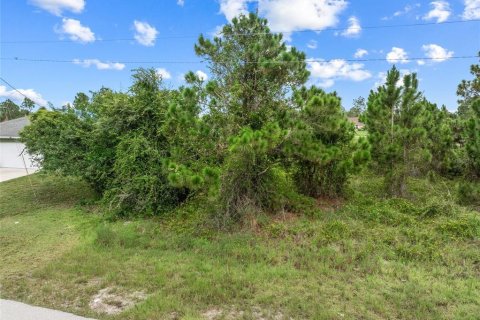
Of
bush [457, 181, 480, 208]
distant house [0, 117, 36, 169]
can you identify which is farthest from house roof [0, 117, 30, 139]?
bush [457, 181, 480, 208]

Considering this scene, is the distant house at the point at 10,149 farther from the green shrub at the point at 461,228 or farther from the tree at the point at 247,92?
the green shrub at the point at 461,228

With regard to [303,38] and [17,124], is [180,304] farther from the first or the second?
[17,124]

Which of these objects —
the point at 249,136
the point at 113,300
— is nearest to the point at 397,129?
the point at 249,136

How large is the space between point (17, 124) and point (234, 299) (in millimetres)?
19627

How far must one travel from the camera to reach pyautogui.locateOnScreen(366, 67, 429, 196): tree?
6914 mm

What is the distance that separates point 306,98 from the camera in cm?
641

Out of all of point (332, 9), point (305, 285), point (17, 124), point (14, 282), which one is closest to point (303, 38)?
point (332, 9)

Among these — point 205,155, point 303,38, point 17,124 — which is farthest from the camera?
point 17,124

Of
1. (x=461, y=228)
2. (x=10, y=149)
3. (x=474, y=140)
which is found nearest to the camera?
(x=461, y=228)

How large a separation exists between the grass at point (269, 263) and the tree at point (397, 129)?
0.71 m

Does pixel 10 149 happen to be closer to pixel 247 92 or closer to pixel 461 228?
pixel 247 92

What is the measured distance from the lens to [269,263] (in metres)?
4.61

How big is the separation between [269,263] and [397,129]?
426 centimetres

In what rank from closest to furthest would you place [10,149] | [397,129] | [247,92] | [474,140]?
[247,92] → [474,140] → [397,129] → [10,149]
